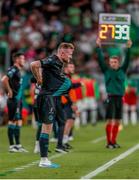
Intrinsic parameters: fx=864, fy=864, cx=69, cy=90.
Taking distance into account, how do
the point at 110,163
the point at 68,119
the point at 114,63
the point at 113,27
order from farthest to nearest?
the point at 68,119 < the point at 114,63 < the point at 113,27 < the point at 110,163

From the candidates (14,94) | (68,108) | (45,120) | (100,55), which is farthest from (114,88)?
(45,120)

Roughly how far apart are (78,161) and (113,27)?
4.96m

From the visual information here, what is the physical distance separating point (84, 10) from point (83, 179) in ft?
84.4

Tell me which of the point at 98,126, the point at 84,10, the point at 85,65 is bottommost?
the point at 98,126

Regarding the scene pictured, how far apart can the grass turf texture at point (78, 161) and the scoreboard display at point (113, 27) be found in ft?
8.31

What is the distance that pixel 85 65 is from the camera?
115ft

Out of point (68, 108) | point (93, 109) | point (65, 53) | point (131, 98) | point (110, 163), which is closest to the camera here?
point (65, 53)

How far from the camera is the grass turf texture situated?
44.6 feet

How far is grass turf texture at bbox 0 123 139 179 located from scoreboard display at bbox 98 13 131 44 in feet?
8.31

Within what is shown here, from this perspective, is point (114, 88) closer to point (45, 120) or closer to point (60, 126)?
point (60, 126)

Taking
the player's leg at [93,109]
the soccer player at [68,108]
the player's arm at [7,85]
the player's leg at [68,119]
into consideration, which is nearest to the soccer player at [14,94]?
the player's arm at [7,85]

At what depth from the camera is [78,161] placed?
16172 mm

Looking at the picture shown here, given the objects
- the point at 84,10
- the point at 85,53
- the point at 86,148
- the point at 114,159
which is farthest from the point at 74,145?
the point at 84,10

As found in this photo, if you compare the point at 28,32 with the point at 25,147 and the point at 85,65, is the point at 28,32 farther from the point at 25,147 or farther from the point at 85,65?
the point at 25,147
